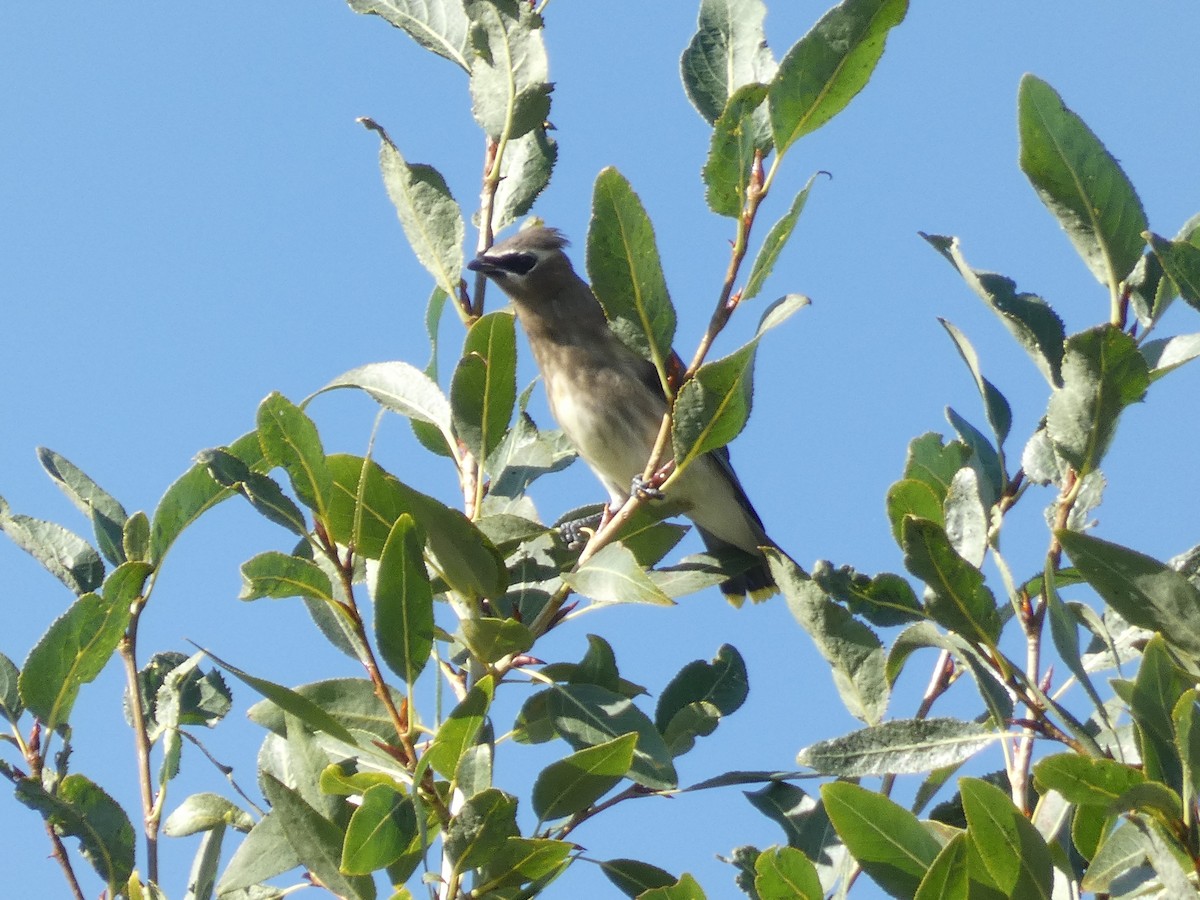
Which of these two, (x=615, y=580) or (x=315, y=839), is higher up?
(x=615, y=580)

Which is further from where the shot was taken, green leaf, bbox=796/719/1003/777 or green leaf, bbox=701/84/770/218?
green leaf, bbox=701/84/770/218

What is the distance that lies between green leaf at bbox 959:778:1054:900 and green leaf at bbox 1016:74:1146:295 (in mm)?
875

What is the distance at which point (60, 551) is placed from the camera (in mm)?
3088

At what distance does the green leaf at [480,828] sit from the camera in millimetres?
2367

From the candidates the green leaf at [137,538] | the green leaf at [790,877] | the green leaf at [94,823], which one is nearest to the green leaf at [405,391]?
the green leaf at [137,538]

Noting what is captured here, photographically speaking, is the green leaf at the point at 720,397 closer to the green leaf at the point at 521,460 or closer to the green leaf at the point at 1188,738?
the green leaf at the point at 521,460

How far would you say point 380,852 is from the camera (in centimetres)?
243

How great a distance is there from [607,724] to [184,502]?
97 cm

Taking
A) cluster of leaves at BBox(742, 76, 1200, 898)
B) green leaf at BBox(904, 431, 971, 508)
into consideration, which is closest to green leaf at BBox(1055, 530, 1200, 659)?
cluster of leaves at BBox(742, 76, 1200, 898)

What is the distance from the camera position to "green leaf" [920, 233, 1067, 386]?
8.41 feet

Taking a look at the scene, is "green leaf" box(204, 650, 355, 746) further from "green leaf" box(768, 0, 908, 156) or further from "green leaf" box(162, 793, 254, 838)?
"green leaf" box(768, 0, 908, 156)

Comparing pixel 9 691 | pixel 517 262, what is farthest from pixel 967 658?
pixel 517 262

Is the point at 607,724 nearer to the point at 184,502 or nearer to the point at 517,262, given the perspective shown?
the point at 184,502

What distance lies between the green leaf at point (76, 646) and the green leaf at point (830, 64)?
1.45 meters
